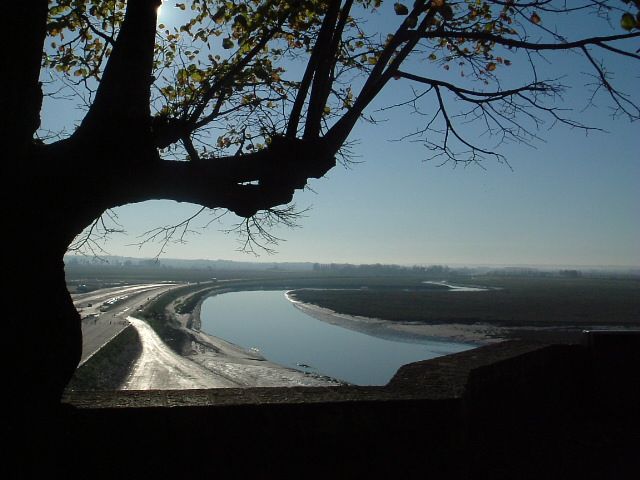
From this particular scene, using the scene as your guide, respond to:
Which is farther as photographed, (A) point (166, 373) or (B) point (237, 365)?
(B) point (237, 365)

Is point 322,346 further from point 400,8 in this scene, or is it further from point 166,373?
point 400,8

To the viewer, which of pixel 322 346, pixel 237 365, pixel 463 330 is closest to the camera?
pixel 237 365

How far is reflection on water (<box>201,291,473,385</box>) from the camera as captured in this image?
110ft

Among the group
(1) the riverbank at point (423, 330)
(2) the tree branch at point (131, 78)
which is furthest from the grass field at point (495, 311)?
(2) the tree branch at point (131, 78)

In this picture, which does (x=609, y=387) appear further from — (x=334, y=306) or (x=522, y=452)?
(x=334, y=306)

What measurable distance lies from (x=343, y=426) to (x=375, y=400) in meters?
0.30

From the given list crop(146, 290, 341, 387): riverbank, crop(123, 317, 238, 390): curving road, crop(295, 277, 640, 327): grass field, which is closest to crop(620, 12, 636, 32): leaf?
crop(146, 290, 341, 387): riverbank

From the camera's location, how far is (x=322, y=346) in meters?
43.4

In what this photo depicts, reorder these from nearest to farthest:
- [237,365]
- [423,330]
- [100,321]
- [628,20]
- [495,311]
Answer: [628,20], [237,365], [423,330], [100,321], [495,311]

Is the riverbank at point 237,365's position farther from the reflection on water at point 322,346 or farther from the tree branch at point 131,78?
the tree branch at point 131,78

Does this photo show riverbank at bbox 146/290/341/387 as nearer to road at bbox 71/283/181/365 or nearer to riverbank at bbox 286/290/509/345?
road at bbox 71/283/181/365

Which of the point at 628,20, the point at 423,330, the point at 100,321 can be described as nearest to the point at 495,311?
the point at 423,330

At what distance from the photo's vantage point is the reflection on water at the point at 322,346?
110ft

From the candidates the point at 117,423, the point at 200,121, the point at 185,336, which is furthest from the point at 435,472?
the point at 185,336
